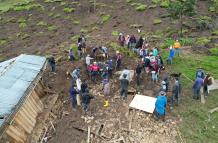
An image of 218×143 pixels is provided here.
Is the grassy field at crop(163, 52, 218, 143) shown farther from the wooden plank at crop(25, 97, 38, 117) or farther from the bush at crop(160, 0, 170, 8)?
the bush at crop(160, 0, 170, 8)

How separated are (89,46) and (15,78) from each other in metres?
9.98

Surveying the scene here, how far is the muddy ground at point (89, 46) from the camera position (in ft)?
69.7

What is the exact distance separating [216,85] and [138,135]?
24.1 feet

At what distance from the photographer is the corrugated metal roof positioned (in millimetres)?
21453

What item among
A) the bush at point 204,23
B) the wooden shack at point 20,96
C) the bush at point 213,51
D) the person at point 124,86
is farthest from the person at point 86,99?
the bush at point 204,23

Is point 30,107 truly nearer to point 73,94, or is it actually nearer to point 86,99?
point 73,94

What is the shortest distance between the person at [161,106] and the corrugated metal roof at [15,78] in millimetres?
8113

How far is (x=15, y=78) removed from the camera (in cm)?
2412

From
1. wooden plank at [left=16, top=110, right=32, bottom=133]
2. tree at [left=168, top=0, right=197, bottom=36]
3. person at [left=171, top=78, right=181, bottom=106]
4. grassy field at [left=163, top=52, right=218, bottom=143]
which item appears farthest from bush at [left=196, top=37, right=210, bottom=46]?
wooden plank at [left=16, top=110, right=32, bottom=133]

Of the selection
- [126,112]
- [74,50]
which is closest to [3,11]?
[74,50]

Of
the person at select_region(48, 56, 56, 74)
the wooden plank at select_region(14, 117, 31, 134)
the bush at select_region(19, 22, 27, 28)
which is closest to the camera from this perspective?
the wooden plank at select_region(14, 117, 31, 134)

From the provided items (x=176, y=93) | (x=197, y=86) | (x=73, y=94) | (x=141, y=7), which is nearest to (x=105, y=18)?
(x=141, y=7)

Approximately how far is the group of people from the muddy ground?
0.60m

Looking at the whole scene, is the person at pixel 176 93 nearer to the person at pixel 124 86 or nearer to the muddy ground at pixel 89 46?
the muddy ground at pixel 89 46
